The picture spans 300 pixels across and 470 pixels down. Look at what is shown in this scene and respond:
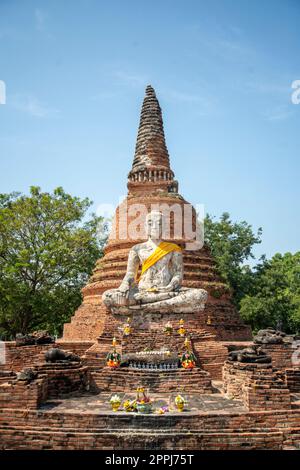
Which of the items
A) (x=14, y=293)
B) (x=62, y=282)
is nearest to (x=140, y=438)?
(x=14, y=293)

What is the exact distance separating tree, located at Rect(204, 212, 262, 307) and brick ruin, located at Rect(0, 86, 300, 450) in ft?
25.1

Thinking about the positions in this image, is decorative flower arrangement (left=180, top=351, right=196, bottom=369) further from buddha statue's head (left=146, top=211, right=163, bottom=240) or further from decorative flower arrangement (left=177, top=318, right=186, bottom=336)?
buddha statue's head (left=146, top=211, right=163, bottom=240)

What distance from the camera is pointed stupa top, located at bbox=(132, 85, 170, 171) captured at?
22.5 m

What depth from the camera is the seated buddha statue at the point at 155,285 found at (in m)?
14.5

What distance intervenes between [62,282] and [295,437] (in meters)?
20.6

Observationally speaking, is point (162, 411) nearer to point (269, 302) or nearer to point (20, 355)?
point (20, 355)

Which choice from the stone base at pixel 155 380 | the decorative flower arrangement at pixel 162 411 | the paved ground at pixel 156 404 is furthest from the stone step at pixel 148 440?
the stone base at pixel 155 380

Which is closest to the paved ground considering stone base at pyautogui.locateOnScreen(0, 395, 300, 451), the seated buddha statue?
stone base at pyautogui.locateOnScreen(0, 395, 300, 451)

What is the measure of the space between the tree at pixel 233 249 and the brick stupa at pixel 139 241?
600cm

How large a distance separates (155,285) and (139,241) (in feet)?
15.2

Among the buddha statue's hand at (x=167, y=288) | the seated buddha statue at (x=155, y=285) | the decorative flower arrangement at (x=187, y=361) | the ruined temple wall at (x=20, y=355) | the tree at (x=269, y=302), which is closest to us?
the decorative flower arrangement at (x=187, y=361)

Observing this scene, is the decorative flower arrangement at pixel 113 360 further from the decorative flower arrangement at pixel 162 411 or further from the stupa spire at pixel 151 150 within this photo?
the stupa spire at pixel 151 150
